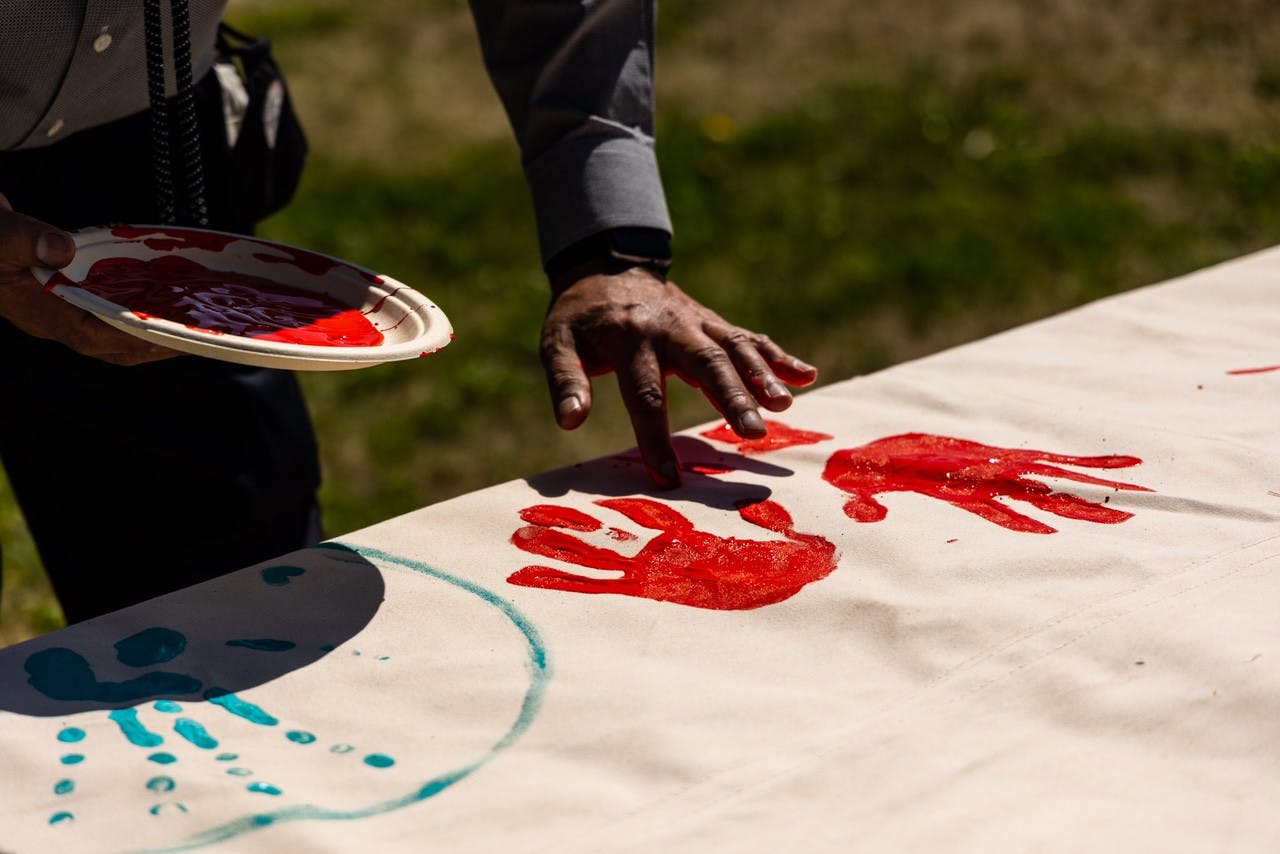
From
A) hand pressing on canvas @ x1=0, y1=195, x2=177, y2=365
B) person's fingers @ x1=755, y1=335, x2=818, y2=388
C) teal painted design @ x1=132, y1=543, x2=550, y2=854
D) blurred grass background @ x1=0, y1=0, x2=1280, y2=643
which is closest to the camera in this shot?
teal painted design @ x1=132, y1=543, x2=550, y2=854

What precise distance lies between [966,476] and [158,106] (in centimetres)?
84

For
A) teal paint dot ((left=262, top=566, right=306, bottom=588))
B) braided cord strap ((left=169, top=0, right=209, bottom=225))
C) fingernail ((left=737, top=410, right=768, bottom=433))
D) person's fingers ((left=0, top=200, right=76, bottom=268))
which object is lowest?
teal paint dot ((left=262, top=566, right=306, bottom=588))

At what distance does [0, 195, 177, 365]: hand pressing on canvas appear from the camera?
1.00 m

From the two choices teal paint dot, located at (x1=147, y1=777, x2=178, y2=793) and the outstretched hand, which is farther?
the outstretched hand

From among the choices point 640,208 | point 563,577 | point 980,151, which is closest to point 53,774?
point 563,577

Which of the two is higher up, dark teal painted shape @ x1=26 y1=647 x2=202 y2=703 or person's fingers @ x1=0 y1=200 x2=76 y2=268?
person's fingers @ x1=0 y1=200 x2=76 y2=268

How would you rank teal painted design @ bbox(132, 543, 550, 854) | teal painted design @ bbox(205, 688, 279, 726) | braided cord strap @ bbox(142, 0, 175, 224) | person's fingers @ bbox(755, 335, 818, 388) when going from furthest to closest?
person's fingers @ bbox(755, 335, 818, 388)
braided cord strap @ bbox(142, 0, 175, 224)
teal painted design @ bbox(205, 688, 279, 726)
teal painted design @ bbox(132, 543, 550, 854)

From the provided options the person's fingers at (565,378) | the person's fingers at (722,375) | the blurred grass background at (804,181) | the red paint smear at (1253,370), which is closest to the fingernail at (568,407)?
the person's fingers at (565,378)

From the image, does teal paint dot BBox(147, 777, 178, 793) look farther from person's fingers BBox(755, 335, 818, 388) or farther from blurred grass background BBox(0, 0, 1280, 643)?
blurred grass background BBox(0, 0, 1280, 643)

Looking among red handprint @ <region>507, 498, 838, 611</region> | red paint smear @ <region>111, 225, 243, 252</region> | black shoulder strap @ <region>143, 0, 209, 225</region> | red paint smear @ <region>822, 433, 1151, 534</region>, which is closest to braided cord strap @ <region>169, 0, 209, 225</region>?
black shoulder strap @ <region>143, 0, 209, 225</region>

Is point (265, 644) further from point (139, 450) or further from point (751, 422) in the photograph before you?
point (139, 450)

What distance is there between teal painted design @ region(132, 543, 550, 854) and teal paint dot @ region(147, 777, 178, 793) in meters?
0.04

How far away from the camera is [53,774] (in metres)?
0.84

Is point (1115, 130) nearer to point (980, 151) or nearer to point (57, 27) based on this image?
A: point (980, 151)
